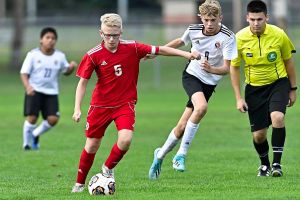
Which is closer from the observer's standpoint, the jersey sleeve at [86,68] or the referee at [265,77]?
the jersey sleeve at [86,68]

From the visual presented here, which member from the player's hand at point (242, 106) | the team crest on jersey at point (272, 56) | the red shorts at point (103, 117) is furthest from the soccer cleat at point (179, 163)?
the red shorts at point (103, 117)

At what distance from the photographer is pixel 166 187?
1046 centimetres

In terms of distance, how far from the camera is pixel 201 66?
10.9 metres

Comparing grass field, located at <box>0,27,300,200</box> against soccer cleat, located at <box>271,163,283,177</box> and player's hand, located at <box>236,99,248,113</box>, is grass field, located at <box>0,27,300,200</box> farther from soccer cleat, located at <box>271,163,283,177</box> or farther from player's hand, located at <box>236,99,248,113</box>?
player's hand, located at <box>236,99,248,113</box>

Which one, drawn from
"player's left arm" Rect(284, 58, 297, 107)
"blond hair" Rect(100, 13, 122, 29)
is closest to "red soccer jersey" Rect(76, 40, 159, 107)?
"blond hair" Rect(100, 13, 122, 29)

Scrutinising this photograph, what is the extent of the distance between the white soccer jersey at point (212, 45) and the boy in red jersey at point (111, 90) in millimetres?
1358

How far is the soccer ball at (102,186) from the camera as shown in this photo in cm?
986

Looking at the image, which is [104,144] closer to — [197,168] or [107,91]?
[197,168]

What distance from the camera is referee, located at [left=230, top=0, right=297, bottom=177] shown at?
443 inches

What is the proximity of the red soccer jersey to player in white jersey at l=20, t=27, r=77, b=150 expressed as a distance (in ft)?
22.5

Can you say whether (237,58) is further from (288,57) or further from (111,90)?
(111,90)

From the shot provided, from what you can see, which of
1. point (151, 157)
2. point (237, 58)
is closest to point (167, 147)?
point (237, 58)

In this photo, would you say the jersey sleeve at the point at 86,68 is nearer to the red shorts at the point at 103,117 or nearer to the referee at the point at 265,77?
the red shorts at the point at 103,117

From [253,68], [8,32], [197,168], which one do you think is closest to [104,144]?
[197,168]
